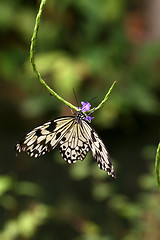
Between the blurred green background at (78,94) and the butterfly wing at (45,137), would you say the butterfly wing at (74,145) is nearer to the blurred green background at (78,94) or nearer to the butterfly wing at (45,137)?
the butterfly wing at (45,137)

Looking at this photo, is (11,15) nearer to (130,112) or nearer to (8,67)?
(8,67)

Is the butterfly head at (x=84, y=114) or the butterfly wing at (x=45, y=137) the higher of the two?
the butterfly wing at (x=45, y=137)

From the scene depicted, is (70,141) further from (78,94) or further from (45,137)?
(78,94)

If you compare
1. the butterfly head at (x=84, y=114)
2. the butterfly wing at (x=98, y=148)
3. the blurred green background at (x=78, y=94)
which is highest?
the blurred green background at (x=78, y=94)

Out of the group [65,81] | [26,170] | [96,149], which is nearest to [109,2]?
[65,81]

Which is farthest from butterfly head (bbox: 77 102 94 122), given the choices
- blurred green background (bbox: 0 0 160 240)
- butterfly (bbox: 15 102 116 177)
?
Result: blurred green background (bbox: 0 0 160 240)

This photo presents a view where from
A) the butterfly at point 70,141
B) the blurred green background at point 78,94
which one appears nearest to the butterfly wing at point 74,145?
the butterfly at point 70,141

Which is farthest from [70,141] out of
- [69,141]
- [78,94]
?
[78,94]

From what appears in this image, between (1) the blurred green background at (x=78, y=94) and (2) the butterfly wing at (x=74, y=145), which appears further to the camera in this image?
(1) the blurred green background at (x=78, y=94)
